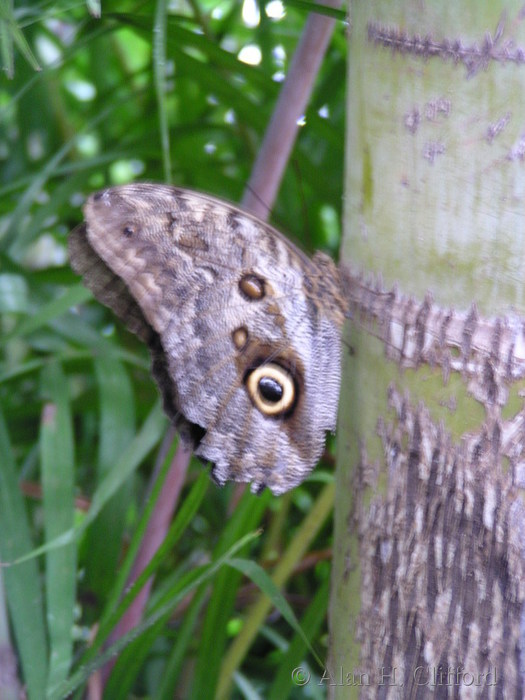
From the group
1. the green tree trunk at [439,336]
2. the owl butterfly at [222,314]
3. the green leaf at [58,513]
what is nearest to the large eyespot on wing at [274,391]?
the owl butterfly at [222,314]

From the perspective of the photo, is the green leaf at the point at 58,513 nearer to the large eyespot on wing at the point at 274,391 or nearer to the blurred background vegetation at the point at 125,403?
the blurred background vegetation at the point at 125,403

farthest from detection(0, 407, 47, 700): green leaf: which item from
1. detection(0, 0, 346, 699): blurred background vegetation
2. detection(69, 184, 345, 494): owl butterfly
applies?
detection(69, 184, 345, 494): owl butterfly

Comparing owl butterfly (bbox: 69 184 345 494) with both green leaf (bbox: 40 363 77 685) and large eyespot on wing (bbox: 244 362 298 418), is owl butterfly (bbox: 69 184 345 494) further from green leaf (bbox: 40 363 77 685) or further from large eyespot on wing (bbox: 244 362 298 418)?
green leaf (bbox: 40 363 77 685)

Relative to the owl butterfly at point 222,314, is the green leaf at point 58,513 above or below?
below

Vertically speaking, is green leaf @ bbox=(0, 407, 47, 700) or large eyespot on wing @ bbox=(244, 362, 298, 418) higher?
large eyespot on wing @ bbox=(244, 362, 298, 418)

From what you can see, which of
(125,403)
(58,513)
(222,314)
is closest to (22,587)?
(58,513)

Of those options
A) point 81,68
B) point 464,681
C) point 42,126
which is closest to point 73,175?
point 42,126

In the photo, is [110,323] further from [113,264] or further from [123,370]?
→ [113,264]
